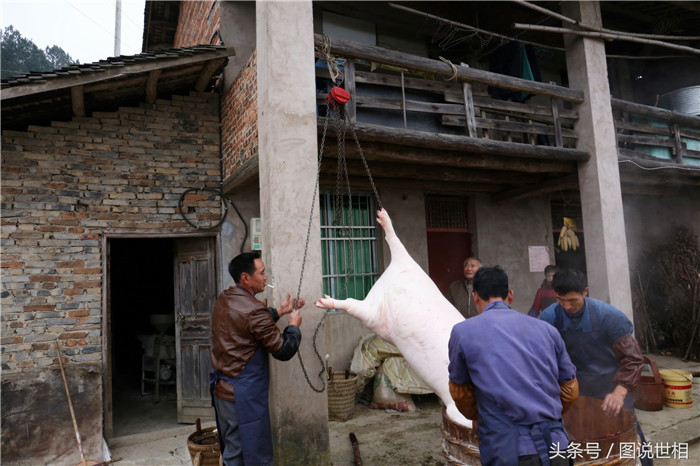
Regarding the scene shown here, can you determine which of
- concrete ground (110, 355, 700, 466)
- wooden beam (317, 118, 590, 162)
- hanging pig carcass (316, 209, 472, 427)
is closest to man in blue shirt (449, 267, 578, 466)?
hanging pig carcass (316, 209, 472, 427)

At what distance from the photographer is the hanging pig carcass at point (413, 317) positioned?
3.19 metres

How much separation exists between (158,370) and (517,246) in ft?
→ 23.8

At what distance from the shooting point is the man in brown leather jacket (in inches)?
129

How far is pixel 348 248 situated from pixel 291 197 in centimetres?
310

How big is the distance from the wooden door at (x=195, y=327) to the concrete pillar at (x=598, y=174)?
224 inches

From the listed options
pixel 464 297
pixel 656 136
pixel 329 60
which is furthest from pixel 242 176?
pixel 656 136

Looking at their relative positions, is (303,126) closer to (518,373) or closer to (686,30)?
(518,373)

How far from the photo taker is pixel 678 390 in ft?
19.0

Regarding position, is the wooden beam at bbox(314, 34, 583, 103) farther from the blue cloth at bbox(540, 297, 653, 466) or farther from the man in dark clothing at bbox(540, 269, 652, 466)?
the blue cloth at bbox(540, 297, 653, 466)

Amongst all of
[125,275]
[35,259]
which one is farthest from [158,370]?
[125,275]

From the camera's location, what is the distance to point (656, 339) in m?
9.30

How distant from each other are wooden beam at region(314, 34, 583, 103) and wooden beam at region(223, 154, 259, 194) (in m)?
1.47

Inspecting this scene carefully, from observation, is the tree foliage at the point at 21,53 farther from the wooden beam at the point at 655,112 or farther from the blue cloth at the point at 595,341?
the blue cloth at the point at 595,341

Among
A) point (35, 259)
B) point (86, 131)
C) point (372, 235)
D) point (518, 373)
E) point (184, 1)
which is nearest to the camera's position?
point (518, 373)
